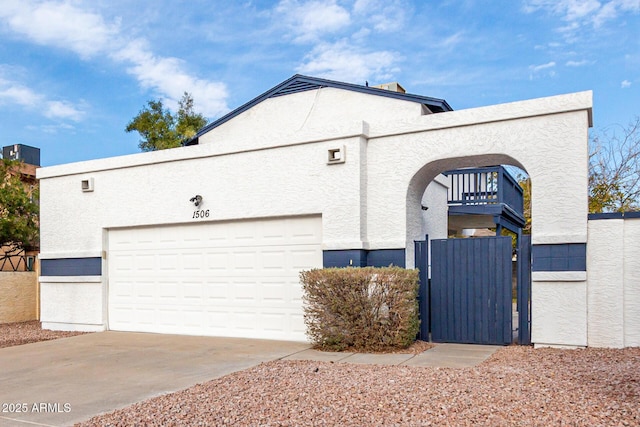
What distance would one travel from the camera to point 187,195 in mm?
11359

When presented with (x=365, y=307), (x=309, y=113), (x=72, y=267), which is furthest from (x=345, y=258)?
(x=72, y=267)

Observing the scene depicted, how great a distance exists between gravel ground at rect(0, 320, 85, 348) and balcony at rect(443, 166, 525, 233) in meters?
10.00

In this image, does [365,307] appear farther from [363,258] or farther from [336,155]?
[336,155]

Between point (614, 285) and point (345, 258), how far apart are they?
4118 mm

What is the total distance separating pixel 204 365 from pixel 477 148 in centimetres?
537

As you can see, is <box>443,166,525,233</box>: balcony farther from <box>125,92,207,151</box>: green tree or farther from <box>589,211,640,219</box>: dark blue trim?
<box>125,92,207,151</box>: green tree

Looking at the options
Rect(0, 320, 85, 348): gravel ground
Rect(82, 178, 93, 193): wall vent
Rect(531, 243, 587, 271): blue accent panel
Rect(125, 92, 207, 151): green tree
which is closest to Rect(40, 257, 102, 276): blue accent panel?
Rect(0, 320, 85, 348): gravel ground

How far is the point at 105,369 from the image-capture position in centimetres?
787

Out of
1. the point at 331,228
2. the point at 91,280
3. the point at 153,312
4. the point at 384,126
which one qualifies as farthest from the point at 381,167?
the point at 91,280

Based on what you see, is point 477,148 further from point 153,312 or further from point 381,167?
point 153,312

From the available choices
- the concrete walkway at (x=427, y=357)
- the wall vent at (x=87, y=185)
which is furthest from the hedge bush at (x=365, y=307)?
the wall vent at (x=87, y=185)

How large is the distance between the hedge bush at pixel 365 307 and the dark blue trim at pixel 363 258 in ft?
2.19

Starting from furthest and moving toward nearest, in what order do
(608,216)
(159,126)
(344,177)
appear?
(159,126) < (344,177) < (608,216)

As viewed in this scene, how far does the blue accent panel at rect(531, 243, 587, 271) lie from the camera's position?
8.12 metres
